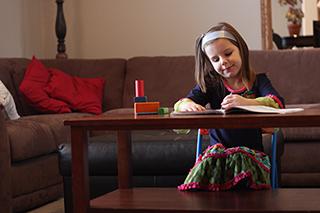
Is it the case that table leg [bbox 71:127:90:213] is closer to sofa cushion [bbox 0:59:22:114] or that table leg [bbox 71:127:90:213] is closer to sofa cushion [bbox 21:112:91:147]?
sofa cushion [bbox 21:112:91:147]

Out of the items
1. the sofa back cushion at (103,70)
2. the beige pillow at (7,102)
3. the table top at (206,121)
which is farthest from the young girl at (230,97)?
the sofa back cushion at (103,70)

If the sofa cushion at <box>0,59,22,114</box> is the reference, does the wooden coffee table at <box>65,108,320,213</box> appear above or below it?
below

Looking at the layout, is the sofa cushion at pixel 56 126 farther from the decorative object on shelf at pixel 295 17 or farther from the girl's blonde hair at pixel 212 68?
the decorative object on shelf at pixel 295 17

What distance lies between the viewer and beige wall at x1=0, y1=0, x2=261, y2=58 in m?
5.32

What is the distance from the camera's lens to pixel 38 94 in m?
4.50

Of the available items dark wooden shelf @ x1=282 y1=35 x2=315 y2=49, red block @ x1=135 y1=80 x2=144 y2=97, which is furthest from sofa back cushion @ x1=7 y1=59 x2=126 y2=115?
red block @ x1=135 y1=80 x2=144 y2=97

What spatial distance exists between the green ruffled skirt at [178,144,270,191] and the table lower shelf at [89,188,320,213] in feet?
0.11

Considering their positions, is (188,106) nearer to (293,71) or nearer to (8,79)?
(293,71)

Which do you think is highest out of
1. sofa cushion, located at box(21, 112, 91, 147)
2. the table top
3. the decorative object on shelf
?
the decorative object on shelf

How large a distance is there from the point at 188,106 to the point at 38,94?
233cm

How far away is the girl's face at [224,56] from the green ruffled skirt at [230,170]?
0.84 ft

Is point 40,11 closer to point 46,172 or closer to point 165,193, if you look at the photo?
point 46,172

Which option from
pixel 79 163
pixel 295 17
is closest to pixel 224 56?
pixel 79 163

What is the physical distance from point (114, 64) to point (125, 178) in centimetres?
247
